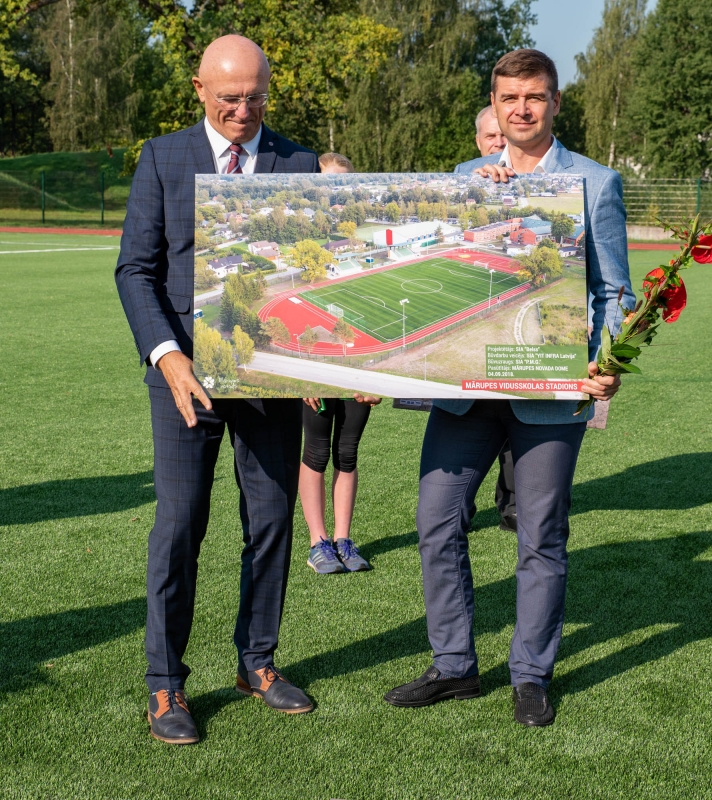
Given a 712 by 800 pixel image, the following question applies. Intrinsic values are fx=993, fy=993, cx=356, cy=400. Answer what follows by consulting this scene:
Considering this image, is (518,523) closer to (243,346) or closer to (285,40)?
(243,346)

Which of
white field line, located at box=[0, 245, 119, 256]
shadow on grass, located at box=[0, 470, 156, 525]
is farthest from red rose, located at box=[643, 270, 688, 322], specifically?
white field line, located at box=[0, 245, 119, 256]

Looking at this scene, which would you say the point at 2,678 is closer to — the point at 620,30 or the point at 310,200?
the point at 310,200

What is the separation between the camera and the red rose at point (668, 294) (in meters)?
3.03

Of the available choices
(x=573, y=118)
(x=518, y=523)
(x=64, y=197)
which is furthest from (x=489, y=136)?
(x=573, y=118)

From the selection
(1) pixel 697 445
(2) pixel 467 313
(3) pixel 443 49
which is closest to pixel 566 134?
(3) pixel 443 49

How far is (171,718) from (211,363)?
1149mm

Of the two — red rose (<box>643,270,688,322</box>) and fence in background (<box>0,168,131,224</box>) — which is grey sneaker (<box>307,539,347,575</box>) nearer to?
red rose (<box>643,270,688,322</box>)

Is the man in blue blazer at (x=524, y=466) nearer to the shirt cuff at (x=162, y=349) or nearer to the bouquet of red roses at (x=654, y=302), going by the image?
the bouquet of red roses at (x=654, y=302)

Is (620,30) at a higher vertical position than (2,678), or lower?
higher

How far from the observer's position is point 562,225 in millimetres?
2934

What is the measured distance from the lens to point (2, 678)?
3.56m

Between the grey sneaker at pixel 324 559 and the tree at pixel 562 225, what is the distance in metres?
2.32

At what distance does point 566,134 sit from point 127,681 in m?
73.3

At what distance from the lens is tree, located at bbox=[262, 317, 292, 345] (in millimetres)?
2939
